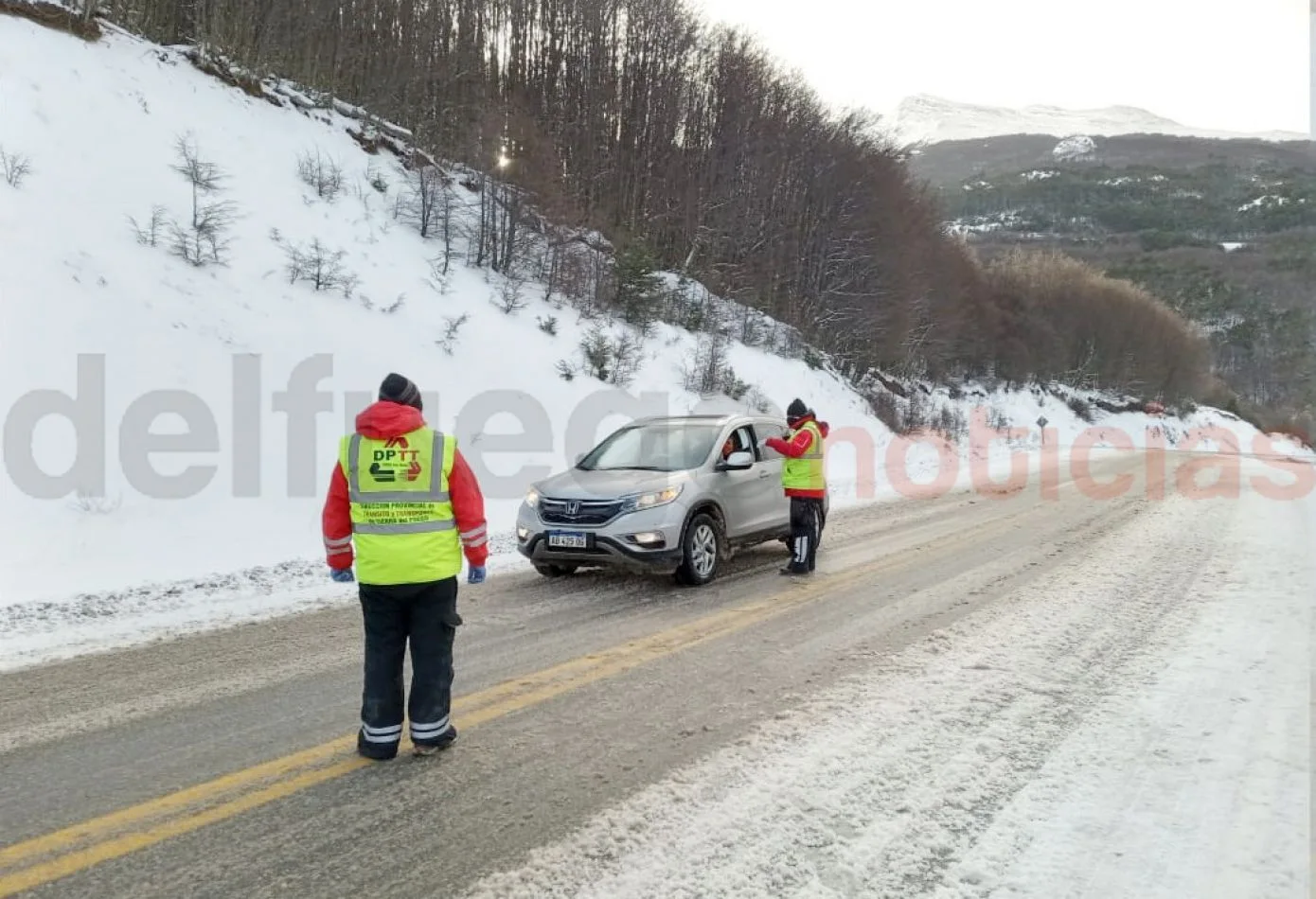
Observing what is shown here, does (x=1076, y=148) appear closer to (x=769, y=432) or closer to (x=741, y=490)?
(x=769, y=432)

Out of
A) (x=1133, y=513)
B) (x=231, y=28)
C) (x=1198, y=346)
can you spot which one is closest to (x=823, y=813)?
(x=1133, y=513)

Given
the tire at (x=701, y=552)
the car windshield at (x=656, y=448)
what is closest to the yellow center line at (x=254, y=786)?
the tire at (x=701, y=552)

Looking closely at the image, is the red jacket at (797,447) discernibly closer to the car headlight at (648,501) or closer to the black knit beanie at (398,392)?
the car headlight at (648,501)

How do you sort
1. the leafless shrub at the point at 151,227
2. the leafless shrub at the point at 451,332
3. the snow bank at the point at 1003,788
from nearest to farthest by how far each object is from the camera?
1. the snow bank at the point at 1003,788
2. the leafless shrub at the point at 151,227
3. the leafless shrub at the point at 451,332

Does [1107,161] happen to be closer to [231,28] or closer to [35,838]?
[231,28]

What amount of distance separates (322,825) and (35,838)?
1.07 metres

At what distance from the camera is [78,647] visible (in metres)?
6.05

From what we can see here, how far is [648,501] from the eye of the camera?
26.3 ft

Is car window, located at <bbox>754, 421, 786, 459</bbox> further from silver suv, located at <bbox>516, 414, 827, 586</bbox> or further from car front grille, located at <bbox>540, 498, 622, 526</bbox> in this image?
car front grille, located at <bbox>540, 498, 622, 526</bbox>

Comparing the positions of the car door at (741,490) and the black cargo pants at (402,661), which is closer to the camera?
the black cargo pants at (402,661)

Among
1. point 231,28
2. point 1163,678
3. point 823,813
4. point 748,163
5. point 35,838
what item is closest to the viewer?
point 35,838

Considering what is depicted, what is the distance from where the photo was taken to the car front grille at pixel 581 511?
26.2 feet

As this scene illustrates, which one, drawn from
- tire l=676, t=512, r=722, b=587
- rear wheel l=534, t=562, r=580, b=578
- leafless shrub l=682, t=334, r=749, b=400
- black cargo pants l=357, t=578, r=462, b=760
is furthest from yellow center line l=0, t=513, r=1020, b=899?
leafless shrub l=682, t=334, r=749, b=400

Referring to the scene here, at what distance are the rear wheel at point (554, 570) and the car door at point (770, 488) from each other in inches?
86.0
